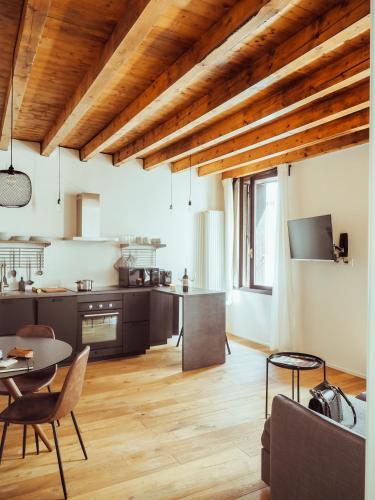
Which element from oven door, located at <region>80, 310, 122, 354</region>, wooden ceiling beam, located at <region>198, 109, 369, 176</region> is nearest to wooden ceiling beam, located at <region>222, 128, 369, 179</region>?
wooden ceiling beam, located at <region>198, 109, 369, 176</region>

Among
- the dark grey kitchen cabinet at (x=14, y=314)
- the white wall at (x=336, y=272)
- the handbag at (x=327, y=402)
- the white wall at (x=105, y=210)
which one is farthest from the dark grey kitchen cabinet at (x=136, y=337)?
the handbag at (x=327, y=402)

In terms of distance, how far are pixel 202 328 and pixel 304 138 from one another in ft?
8.07

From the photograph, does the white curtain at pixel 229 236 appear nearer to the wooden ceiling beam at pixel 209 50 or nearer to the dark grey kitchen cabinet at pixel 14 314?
the wooden ceiling beam at pixel 209 50

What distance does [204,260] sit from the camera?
626 cm

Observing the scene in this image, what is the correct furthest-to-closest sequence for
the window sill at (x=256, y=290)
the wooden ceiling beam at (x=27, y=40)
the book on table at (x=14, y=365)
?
1. the window sill at (x=256, y=290)
2. the book on table at (x=14, y=365)
3. the wooden ceiling beam at (x=27, y=40)

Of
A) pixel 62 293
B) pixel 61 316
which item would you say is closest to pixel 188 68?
pixel 62 293

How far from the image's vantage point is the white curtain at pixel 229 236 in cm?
628

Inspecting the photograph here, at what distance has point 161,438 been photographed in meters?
2.92

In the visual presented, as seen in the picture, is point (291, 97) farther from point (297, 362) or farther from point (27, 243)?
point (27, 243)

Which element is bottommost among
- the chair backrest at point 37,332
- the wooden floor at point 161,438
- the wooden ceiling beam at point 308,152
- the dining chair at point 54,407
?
the wooden floor at point 161,438

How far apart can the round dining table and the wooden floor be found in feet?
1.15

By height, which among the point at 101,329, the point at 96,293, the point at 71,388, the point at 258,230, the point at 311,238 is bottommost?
the point at 101,329

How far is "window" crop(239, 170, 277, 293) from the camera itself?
5875 millimetres

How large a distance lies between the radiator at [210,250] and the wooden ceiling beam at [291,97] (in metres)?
1.61
